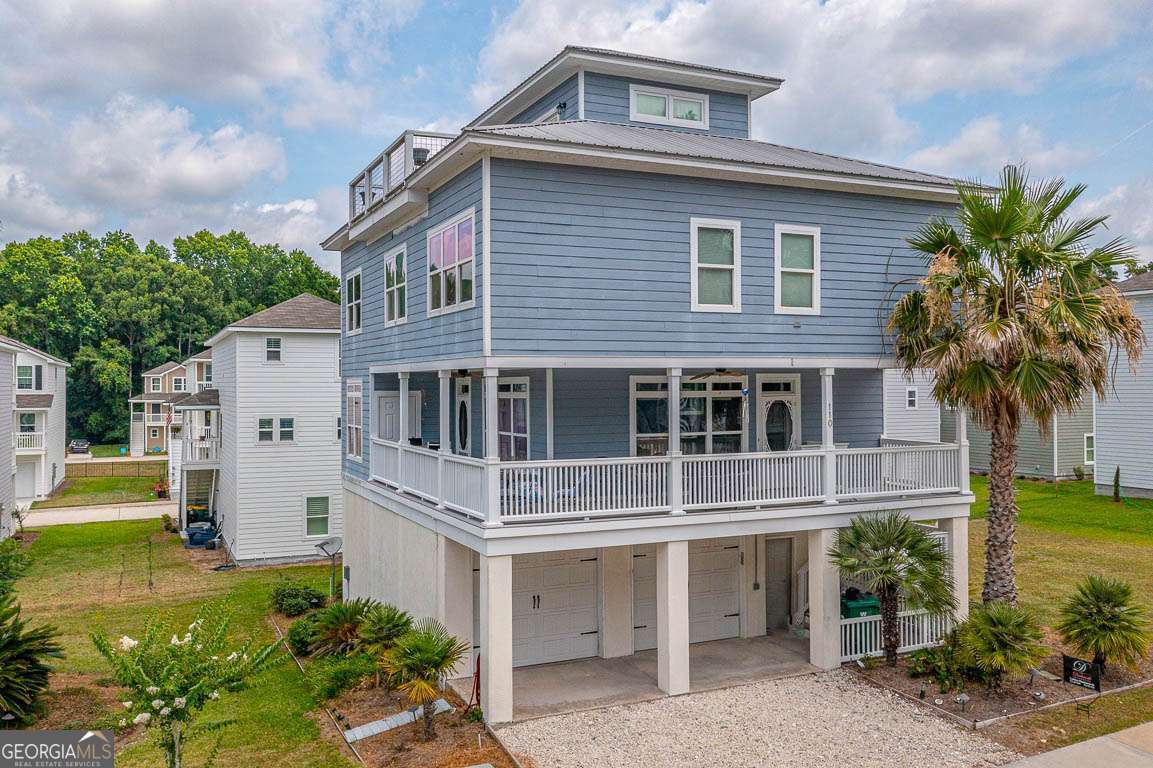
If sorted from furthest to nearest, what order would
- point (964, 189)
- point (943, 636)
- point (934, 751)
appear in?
point (964, 189)
point (943, 636)
point (934, 751)

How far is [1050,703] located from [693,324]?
7.68m

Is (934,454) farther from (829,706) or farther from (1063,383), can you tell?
(829,706)

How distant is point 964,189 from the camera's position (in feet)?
46.6

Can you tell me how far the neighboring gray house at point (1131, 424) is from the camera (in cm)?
2802

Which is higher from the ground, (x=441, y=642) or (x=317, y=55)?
(x=317, y=55)

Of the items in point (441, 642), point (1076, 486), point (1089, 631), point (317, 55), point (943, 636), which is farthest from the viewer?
point (1076, 486)

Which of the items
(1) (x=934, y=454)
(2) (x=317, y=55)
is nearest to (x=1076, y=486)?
(1) (x=934, y=454)

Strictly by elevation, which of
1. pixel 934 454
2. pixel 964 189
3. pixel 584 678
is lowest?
pixel 584 678

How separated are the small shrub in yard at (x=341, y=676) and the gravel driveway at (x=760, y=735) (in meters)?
3.42

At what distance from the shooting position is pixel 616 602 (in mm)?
14344

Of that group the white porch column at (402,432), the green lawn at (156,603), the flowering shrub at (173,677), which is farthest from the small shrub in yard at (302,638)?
→ the flowering shrub at (173,677)

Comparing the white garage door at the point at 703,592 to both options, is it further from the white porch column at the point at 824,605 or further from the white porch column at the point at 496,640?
the white porch column at the point at 496,640

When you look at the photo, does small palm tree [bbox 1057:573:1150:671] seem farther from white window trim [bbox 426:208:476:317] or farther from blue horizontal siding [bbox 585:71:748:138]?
blue horizontal siding [bbox 585:71:748:138]

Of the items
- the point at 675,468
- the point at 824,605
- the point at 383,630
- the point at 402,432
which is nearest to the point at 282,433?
the point at 402,432
